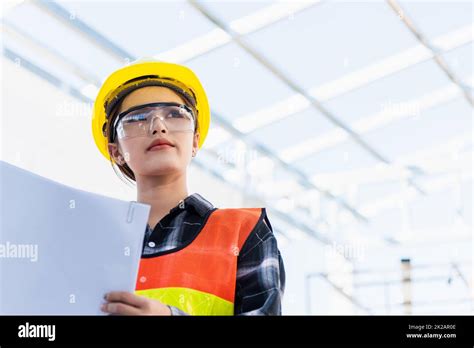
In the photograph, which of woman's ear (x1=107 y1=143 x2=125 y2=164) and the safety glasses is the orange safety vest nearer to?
the safety glasses

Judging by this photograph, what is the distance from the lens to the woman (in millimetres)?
1296

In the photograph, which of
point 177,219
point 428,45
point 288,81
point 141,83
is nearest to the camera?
point 177,219

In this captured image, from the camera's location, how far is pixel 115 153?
1.66 meters

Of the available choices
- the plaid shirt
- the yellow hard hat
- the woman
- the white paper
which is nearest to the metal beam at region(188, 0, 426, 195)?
the yellow hard hat

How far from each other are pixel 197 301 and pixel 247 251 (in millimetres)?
125

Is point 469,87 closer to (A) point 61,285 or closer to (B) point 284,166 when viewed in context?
(B) point 284,166

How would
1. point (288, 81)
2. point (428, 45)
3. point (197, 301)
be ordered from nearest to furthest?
point (197, 301)
point (288, 81)
point (428, 45)

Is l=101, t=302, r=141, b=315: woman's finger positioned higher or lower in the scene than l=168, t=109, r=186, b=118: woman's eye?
lower

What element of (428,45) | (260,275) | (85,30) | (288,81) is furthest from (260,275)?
(428,45)

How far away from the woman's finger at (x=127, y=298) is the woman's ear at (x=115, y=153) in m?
0.65

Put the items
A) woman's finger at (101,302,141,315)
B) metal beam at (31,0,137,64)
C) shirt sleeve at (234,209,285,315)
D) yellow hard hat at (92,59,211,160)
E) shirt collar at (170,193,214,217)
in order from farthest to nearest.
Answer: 1. metal beam at (31,0,137,64)
2. yellow hard hat at (92,59,211,160)
3. shirt collar at (170,193,214,217)
4. shirt sleeve at (234,209,285,315)
5. woman's finger at (101,302,141,315)

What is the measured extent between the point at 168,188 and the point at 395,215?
761 centimetres

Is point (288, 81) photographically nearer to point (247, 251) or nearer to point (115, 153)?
point (115, 153)

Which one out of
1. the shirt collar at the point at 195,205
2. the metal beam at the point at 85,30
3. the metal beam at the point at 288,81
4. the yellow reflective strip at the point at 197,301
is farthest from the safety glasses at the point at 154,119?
the metal beam at the point at 288,81
